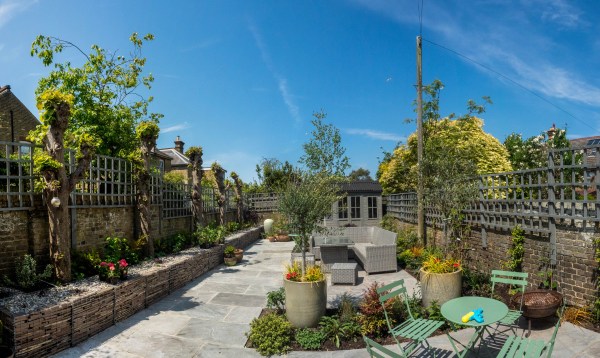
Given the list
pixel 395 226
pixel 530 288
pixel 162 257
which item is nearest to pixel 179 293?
pixel 162 257

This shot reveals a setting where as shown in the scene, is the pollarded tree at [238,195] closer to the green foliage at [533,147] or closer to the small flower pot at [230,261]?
the small flower pot at [230,261]

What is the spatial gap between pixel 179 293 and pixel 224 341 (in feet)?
9.64

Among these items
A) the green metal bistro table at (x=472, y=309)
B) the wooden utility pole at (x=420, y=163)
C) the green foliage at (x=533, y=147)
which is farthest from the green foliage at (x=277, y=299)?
the green foliage at (x=533, y=147)

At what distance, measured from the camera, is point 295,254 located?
978 cm

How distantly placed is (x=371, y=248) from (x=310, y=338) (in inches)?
165

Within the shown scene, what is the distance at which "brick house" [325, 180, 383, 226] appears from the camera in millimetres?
16453

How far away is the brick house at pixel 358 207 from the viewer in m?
16.5

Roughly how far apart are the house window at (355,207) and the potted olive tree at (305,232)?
9357 mm

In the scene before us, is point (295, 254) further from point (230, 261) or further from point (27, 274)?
point (27, 274)

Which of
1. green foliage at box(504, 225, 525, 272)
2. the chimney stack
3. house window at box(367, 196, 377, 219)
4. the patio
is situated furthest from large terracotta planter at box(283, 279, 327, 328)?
the chimney stack

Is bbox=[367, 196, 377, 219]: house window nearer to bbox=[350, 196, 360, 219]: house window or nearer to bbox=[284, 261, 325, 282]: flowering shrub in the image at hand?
bbox=[350, 196, 360, 219]: house window

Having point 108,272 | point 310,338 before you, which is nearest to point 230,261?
point 108,272

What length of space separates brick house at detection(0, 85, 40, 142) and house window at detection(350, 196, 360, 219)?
15546 mm

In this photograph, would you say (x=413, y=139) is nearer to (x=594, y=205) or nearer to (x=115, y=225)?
(x=594, y=205)
